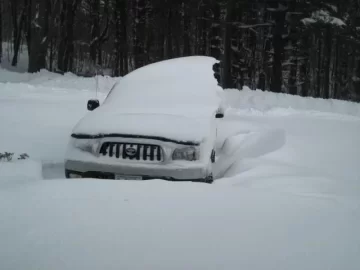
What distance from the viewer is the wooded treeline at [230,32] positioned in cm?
2022

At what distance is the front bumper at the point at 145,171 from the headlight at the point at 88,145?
16 centimetres

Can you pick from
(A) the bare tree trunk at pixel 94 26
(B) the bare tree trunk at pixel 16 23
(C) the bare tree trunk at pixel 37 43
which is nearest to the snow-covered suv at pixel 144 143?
(C) the bare tree trunk at pixel 37 43

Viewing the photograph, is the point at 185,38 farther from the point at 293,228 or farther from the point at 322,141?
the point at 293,228

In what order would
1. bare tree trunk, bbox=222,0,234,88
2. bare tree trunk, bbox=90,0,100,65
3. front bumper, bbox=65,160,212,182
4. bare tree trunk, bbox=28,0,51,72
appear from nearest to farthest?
front bumper, bbox=65,160,212,182
bare tree trunk, bbox=222,0,234,88
bare tree trunk, bbox=28,0,51,72
bare tree trunk, bbox=90,0,100,65

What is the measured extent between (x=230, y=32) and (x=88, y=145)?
19319 millimetres

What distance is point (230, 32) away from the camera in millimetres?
23312

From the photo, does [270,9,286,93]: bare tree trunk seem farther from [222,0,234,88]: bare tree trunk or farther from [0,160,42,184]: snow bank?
[0,160,42,184]: snow bank

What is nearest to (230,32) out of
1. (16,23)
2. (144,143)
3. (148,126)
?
(148,126)

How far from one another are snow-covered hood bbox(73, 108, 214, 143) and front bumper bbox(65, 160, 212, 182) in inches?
11.7

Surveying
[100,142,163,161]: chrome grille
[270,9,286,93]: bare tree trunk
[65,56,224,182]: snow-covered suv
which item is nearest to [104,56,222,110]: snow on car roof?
[65,56,224,182]: snow-covered suv

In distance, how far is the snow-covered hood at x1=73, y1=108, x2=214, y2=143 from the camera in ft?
16.0

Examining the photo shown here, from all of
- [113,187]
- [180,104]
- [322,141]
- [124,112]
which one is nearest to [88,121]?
[124,112]

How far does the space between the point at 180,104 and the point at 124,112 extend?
2.52ft

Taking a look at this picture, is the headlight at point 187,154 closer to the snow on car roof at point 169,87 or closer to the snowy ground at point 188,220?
the snowy ground at point 188,220
